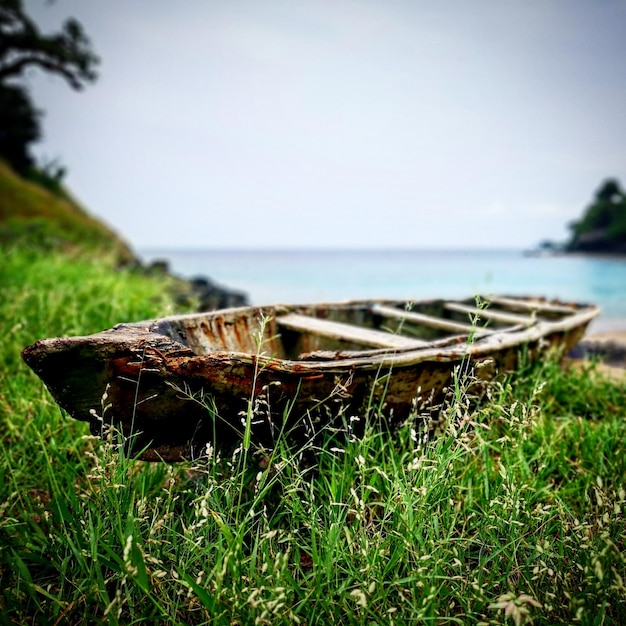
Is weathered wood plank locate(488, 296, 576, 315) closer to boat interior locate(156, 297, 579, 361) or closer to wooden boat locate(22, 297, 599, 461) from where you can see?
boat interior locate(156, 297, 579, 361)

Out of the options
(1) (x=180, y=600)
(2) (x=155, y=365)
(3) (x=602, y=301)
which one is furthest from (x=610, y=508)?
(3) (x=602, y=301)

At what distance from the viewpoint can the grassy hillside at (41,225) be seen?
1142 centimetres

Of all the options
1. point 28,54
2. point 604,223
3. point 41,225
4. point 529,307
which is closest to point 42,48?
point 28,54

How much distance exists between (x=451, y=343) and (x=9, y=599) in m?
2.53

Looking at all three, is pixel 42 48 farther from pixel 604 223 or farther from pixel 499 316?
pixel 604 223

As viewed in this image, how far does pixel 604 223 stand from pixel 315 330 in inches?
2358

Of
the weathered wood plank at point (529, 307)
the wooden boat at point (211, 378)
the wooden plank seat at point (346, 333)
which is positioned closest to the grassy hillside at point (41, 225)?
the wooden plank seat at point (346, 333)

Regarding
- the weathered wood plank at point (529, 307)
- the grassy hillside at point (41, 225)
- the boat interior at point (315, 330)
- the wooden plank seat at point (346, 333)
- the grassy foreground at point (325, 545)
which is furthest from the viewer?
the grassy hillside at point (41, 225)

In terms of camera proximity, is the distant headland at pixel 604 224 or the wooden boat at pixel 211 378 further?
the distant headland at pixel 604 224

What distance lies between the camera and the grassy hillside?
1142 centimetres

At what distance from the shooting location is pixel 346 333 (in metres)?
A: 3.31

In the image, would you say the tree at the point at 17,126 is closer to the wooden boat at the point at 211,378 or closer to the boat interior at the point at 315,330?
the boat interior at the point at 315,330

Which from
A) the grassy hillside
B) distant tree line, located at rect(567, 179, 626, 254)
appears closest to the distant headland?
distant tree line, located at rect(567, 179, 626, 254)

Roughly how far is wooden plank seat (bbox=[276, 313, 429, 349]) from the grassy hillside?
9321 mm
